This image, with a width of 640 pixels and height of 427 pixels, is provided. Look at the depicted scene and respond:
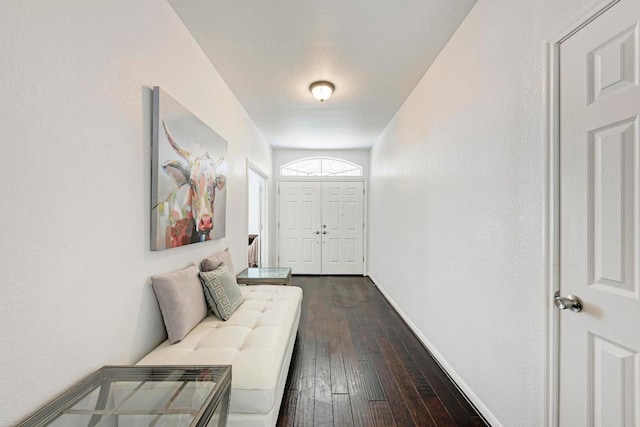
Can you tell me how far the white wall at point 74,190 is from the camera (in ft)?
3.07

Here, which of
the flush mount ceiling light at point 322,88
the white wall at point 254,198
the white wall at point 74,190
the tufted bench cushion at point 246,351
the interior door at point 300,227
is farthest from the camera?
the interior door at point 300,227

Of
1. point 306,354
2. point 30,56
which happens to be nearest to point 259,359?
point 306,354

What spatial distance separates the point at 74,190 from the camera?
3.79 ft

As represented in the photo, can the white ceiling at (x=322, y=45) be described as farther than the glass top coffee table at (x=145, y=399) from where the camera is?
Yes

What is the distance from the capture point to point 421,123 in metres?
2.97

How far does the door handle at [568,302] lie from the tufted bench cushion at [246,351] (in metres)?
1.30

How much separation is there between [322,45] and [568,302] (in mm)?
2248

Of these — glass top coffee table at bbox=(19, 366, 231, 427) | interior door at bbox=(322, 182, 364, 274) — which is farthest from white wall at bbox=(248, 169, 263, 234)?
glass top coffee table at bbox=(19, 366, 231, 427)

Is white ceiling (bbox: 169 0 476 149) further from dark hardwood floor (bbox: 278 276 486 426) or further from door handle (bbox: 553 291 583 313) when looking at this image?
dark hardwood floor (bbox: 278 276 486 426)

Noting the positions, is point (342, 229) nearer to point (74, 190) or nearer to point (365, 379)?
point (365, 379)

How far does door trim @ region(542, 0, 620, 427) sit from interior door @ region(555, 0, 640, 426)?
0.07 ft

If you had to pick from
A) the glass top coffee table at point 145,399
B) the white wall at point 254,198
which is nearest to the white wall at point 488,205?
the glass top coffee table at point 145,399

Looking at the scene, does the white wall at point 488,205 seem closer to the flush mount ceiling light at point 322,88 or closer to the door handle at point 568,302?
A: the door handle at point 568,302

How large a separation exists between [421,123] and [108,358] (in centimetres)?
299
